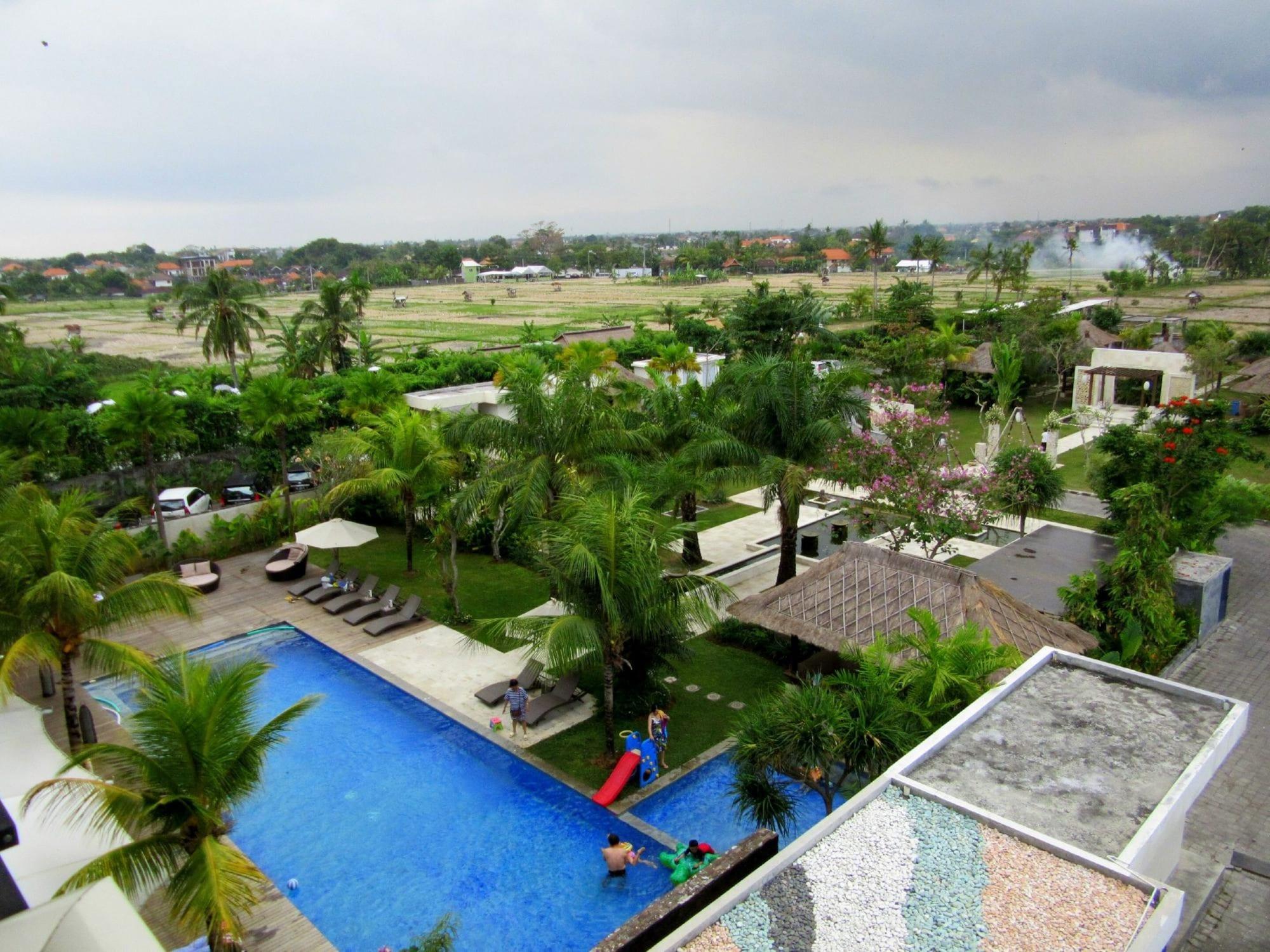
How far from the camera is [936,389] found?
17172mm

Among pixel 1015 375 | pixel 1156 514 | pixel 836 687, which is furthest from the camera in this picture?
pixel 1015 375

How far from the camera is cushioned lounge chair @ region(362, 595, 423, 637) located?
16469mm

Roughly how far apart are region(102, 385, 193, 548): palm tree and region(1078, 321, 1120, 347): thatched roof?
36133mm

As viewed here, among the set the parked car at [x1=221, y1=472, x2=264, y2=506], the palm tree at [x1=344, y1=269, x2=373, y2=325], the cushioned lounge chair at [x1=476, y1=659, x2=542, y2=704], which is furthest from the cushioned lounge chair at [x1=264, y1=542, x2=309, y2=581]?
the palm tree at [x1=344, y1=269, x2=373, y2=325]

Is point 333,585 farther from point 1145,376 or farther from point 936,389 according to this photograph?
point 1145,376

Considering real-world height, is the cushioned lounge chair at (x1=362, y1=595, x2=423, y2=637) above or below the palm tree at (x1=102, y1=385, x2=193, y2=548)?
below

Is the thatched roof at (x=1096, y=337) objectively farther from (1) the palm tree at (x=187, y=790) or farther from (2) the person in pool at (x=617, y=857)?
(1) the palm tree at (x=187, y=790)

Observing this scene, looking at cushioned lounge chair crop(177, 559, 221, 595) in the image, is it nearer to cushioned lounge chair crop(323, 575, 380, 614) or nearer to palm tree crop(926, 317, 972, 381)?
cushioned lounge chair crop(323, 575, 380, 614)

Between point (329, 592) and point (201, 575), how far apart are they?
3066mm

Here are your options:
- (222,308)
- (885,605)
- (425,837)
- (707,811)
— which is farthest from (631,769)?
(222,308)

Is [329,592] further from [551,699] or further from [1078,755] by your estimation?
[1078,755]

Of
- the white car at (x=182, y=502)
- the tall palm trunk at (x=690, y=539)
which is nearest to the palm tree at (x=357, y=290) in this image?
the white car at (x=182, y=502)

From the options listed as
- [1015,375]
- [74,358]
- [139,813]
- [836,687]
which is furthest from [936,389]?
[74,358]

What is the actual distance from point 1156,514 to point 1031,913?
11.5 meters
